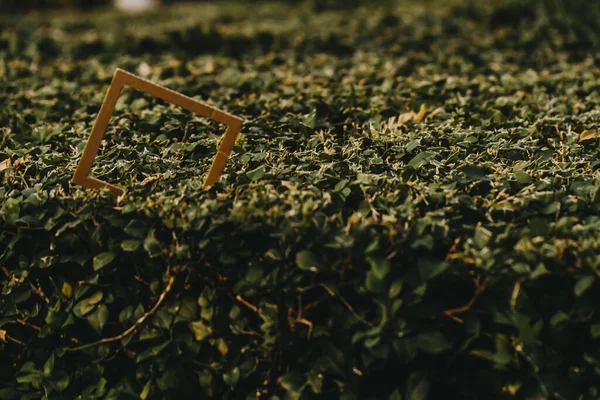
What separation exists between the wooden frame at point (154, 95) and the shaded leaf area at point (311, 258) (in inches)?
2.3

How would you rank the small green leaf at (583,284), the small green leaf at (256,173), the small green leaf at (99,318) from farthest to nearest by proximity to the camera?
the small green leaf at (256,173)
the small green leaf at (99,318)
the small green leaf at (583,284)

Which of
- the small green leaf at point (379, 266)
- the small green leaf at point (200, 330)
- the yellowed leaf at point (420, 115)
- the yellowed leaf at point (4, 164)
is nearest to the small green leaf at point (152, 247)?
the small green leaf at point (200, 330)

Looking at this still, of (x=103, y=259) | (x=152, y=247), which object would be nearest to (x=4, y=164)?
(x=103, y=259)

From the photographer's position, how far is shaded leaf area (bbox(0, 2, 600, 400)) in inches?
86.8

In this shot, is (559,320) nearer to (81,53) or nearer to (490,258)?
(490,258)

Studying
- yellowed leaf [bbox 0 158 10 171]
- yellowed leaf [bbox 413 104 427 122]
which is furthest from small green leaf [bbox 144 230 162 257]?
yellowed leaf [bbox 413 104 427 122]

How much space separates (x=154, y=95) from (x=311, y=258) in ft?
2.66

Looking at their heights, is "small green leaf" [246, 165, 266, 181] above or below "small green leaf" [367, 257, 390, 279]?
above

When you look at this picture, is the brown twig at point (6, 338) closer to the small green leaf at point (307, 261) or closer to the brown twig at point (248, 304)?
the brown twig at point (248, 304)

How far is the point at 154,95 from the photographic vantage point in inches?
98.4

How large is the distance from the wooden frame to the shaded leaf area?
6 cm

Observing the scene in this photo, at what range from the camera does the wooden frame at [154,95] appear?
2.50 m

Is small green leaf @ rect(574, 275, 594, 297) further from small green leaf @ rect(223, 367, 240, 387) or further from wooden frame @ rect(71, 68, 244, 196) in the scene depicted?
wooden frame @ rect(71, 68, 244, 196)

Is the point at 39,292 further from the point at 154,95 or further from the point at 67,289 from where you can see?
the point at 154,95
